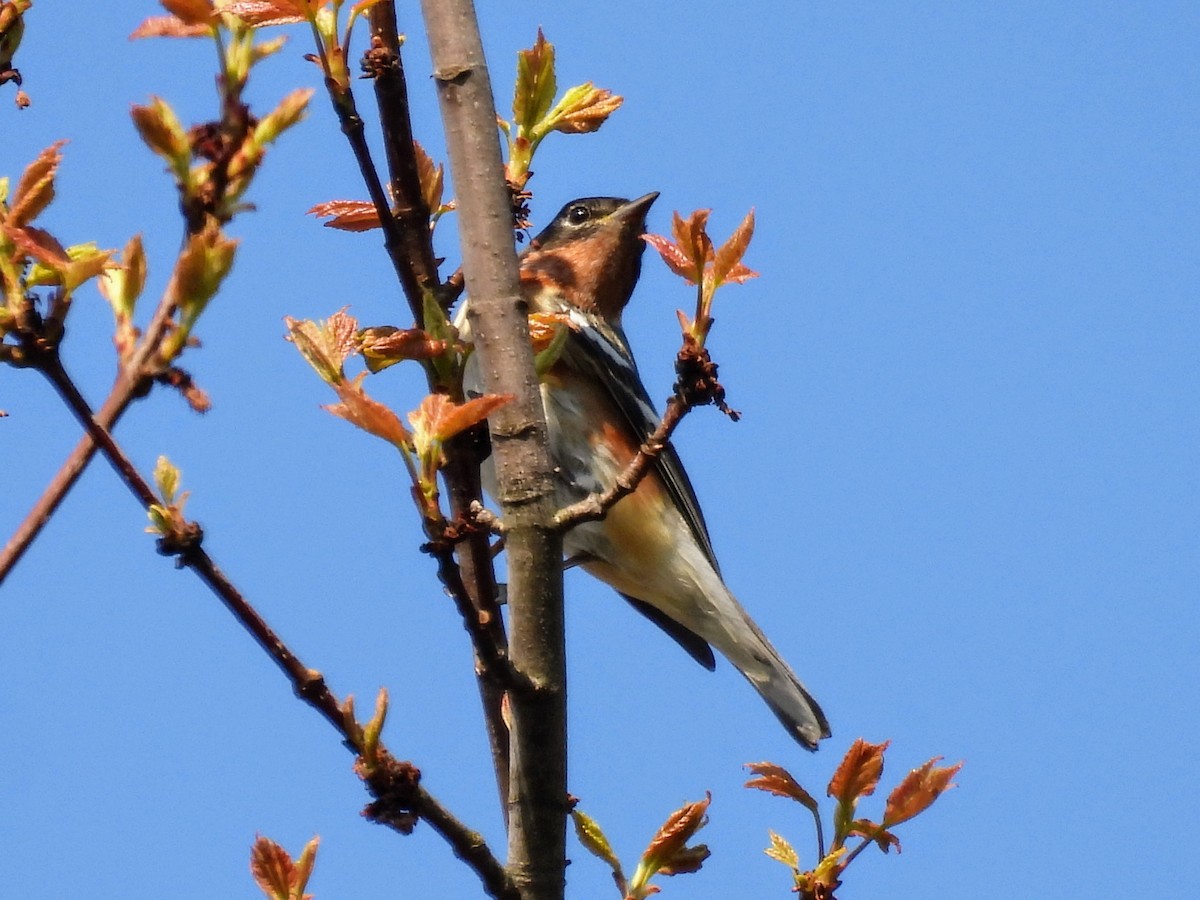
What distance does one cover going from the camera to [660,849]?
288 cm

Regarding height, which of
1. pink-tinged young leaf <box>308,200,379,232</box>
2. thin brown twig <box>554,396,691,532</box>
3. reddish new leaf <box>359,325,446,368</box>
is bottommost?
thin brown twig <box>554,396,691,532</box>

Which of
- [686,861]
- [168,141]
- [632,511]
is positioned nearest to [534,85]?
[168,141]

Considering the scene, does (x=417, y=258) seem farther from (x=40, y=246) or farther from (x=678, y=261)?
(x=40, y=246)

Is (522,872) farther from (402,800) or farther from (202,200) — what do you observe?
(202,200)

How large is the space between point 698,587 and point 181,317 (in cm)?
474

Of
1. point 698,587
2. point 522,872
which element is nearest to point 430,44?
point 522,872

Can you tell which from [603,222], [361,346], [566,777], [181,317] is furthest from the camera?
[603,222]

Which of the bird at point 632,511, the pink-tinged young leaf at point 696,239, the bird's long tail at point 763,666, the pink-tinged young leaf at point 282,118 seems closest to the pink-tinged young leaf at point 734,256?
the pink-tinged young leaf at point 696,239

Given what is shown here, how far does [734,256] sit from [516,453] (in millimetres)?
519

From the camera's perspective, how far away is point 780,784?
3.01 meters

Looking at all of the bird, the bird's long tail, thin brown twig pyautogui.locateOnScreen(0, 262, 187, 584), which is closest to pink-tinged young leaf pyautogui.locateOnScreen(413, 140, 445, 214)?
thin brown twig pyautogui.locateOnScreen(0, 262, 187, 584)

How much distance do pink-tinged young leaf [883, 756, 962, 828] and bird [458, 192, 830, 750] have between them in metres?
2.93

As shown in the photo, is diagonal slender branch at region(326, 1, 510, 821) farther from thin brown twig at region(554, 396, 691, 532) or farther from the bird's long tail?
the bird's long tail

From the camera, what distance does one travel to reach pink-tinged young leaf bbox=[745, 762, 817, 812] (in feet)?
9.87
